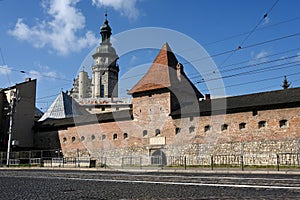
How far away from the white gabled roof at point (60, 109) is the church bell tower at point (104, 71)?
34.1 meters

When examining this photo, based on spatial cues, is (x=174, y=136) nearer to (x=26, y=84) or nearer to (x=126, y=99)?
(x=26, y=84)

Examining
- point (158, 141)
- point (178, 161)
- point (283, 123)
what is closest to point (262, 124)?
point (283, 123)

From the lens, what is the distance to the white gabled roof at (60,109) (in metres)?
50.5

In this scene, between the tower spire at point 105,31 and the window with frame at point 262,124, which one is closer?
the window with frame at point 262,124

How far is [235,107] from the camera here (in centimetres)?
2647

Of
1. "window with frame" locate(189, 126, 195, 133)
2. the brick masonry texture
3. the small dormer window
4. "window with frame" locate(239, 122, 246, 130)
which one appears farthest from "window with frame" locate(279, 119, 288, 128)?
"window with frame" locate(189, 126, 195, 133)

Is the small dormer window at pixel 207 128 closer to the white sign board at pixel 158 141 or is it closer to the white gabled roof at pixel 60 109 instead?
the white sign board at pixel 158 141

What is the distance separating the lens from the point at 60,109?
51.8 m

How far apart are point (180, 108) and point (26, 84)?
21886 millimetres

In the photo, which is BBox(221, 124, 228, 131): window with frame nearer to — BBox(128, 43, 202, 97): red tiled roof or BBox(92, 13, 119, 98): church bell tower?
BBox(128, 43, 202, 97): red tiled roof

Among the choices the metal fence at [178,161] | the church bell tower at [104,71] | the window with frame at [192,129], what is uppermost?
the church bell tower at [104,71]

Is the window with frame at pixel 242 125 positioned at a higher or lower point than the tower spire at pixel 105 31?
lower

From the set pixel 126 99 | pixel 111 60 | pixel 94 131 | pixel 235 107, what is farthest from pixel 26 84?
pixel 111 60

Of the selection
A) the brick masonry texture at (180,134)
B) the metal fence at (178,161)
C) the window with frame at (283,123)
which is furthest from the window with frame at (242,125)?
the window with frame at (283,123)
